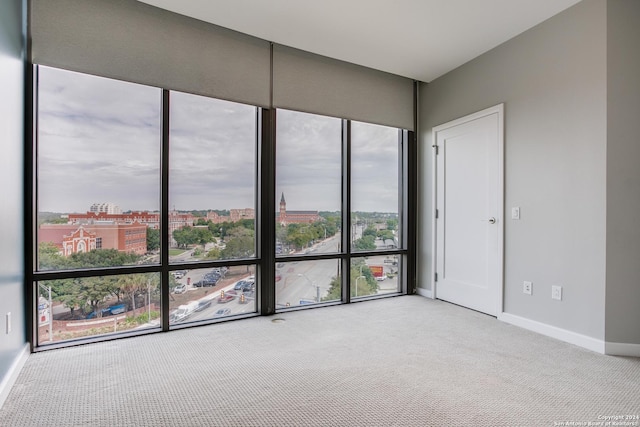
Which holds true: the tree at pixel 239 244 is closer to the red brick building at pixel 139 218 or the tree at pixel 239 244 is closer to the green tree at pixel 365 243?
the red brick building at pixel 139 218

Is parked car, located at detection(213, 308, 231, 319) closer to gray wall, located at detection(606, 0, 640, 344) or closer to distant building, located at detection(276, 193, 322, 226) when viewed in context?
distant building, located at detection(276, 193, 322, 226)

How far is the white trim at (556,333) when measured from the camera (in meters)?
2.42

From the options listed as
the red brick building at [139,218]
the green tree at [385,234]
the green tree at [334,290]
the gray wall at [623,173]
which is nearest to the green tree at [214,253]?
the red brick building at [139,218]

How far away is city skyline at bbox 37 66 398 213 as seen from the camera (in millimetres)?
2453

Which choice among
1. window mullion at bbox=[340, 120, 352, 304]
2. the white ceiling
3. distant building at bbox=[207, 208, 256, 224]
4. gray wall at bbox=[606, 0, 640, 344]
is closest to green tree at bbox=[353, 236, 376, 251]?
window mullion at bbox=[340, 120, 352, 304]

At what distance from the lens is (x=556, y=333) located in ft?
8.75

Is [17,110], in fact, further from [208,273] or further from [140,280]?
[208,273]

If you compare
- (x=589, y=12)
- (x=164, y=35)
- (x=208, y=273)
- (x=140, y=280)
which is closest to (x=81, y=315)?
(x=140, y=280)

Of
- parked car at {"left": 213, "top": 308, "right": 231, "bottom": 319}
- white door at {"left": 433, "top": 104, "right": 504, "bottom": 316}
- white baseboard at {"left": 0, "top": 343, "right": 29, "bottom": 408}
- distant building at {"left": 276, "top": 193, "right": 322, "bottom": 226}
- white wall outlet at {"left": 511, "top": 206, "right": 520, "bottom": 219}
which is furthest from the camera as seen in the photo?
distant building at {"left": 276, "top": 193, "right": 322, "bottom": 226}

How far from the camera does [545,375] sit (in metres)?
2.05

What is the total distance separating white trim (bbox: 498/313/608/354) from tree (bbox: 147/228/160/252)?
3.13 metres

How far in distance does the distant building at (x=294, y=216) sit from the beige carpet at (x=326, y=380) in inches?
41.0

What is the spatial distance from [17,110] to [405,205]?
364 cm

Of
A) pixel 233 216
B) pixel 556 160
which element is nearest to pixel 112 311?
pixel 233 216
